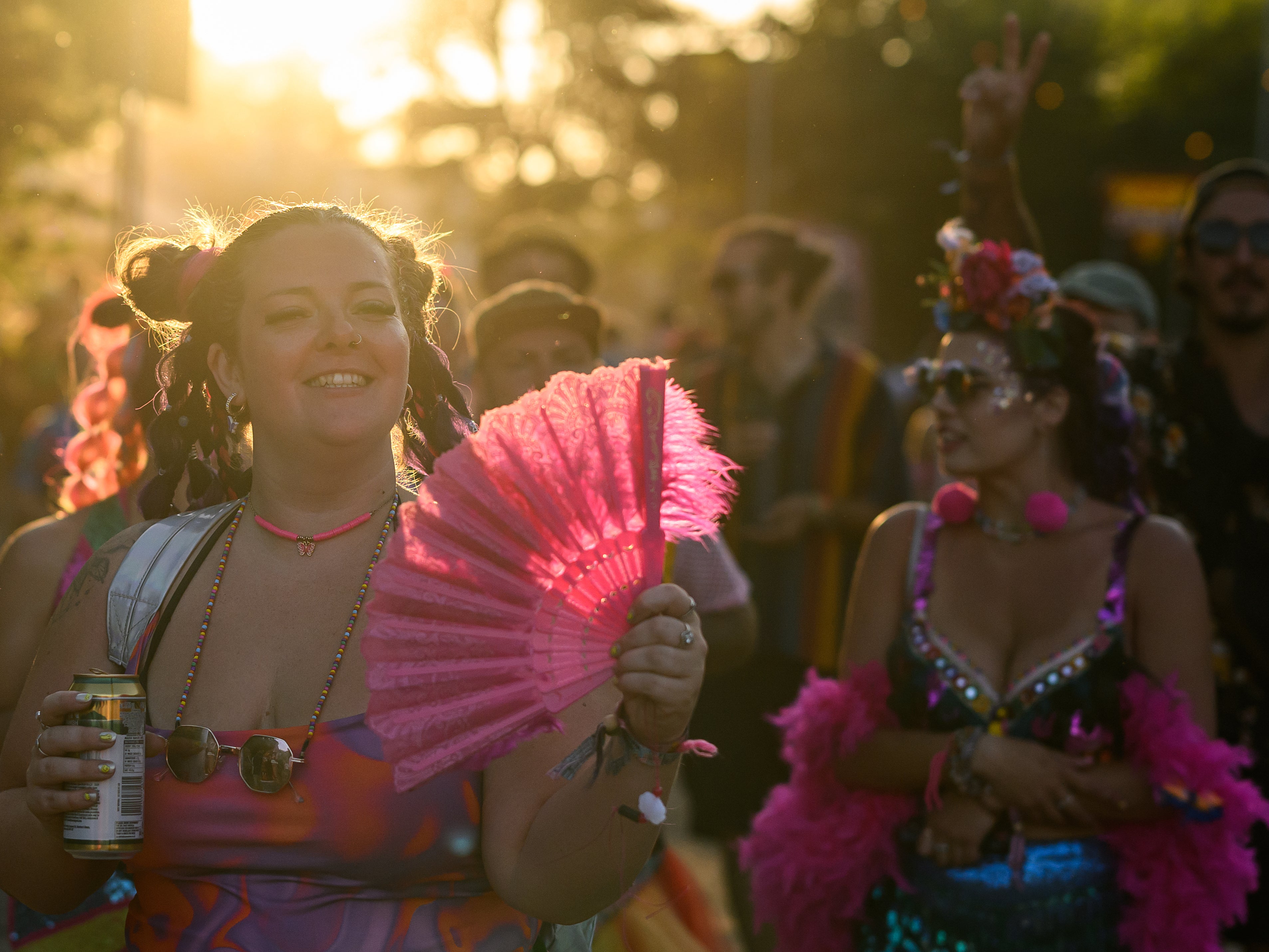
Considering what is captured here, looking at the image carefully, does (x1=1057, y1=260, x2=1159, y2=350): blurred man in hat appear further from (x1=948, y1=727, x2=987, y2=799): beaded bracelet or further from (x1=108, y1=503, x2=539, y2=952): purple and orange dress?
(x1=108, y1=503, x2=539, y2=952): purple and orange dress

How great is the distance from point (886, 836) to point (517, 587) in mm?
1568

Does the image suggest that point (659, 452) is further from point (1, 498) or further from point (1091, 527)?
point (1, 498)

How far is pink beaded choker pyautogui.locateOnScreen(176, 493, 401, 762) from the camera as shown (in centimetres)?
199

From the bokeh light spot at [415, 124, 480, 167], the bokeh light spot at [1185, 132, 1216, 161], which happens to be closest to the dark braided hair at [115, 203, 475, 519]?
the bokeh light spot at [415, 124, 480, 167]

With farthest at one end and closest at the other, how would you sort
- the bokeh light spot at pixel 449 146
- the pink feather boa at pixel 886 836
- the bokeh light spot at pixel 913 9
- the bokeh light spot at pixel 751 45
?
the bokeh light spot at pixel 913 9, the bokeh light spot at pixel 751 45, the bokeh light spot at pixel 449 146, the pink feather boa at pixel 886 836

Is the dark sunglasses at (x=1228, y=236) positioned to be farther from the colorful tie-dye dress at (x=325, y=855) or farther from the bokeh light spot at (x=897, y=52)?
the bokeh light spot at (x=897, y=52)

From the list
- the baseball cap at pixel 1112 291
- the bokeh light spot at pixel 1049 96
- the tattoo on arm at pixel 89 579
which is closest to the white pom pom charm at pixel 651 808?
the tattoo on arm at pixel 89 579

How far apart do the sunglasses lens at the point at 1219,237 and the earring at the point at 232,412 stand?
316cm

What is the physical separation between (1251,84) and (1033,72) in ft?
81.4

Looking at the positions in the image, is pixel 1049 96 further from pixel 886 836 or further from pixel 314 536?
pixel 314 536

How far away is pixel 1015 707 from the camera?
283 cm

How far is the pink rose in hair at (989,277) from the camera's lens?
3.03 meters

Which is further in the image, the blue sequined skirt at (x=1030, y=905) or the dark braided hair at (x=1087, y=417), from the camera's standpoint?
the dark braided hair at (x=1087, y=417)

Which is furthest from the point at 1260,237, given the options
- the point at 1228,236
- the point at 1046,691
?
the point at 1046,691
